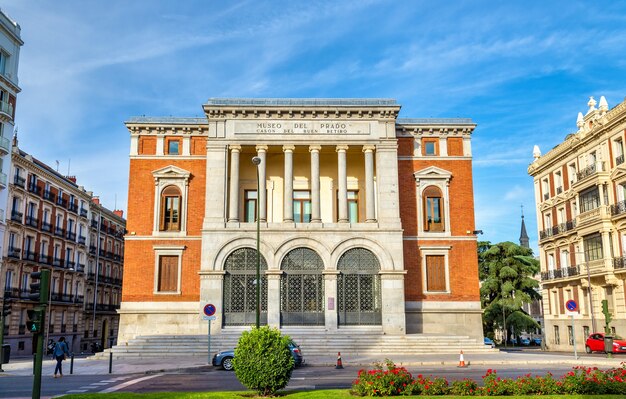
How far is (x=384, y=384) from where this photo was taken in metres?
13.0

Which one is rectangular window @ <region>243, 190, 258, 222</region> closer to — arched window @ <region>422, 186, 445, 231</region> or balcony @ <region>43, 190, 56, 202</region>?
arched window @ <region>422, 186, 445, 231</region>

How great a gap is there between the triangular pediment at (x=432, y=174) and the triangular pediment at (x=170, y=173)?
1550 cm

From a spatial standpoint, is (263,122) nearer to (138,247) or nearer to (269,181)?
(269,181)

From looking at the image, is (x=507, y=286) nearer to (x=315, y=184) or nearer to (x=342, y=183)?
(x=342, y=183)

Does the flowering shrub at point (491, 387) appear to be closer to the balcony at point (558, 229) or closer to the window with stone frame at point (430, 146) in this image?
the window with stone frame at point (430, 146)

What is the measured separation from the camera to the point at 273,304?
34.5 meters

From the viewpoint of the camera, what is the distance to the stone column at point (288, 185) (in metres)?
Answer: 36.1

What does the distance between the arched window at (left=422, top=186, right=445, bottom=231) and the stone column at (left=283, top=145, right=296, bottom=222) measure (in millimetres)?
9048

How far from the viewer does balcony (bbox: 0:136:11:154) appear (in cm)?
4231

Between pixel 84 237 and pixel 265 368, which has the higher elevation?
pixel 84 237

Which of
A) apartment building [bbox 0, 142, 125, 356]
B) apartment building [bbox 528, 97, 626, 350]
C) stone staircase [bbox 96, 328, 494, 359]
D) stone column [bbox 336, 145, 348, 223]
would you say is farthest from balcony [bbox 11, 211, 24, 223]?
apartment building [bbox 528, 97, 626, 350]

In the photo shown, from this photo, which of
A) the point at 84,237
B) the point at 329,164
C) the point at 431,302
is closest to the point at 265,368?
the point at 431,302

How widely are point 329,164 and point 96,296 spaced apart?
38.6m

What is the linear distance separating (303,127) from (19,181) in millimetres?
27548
